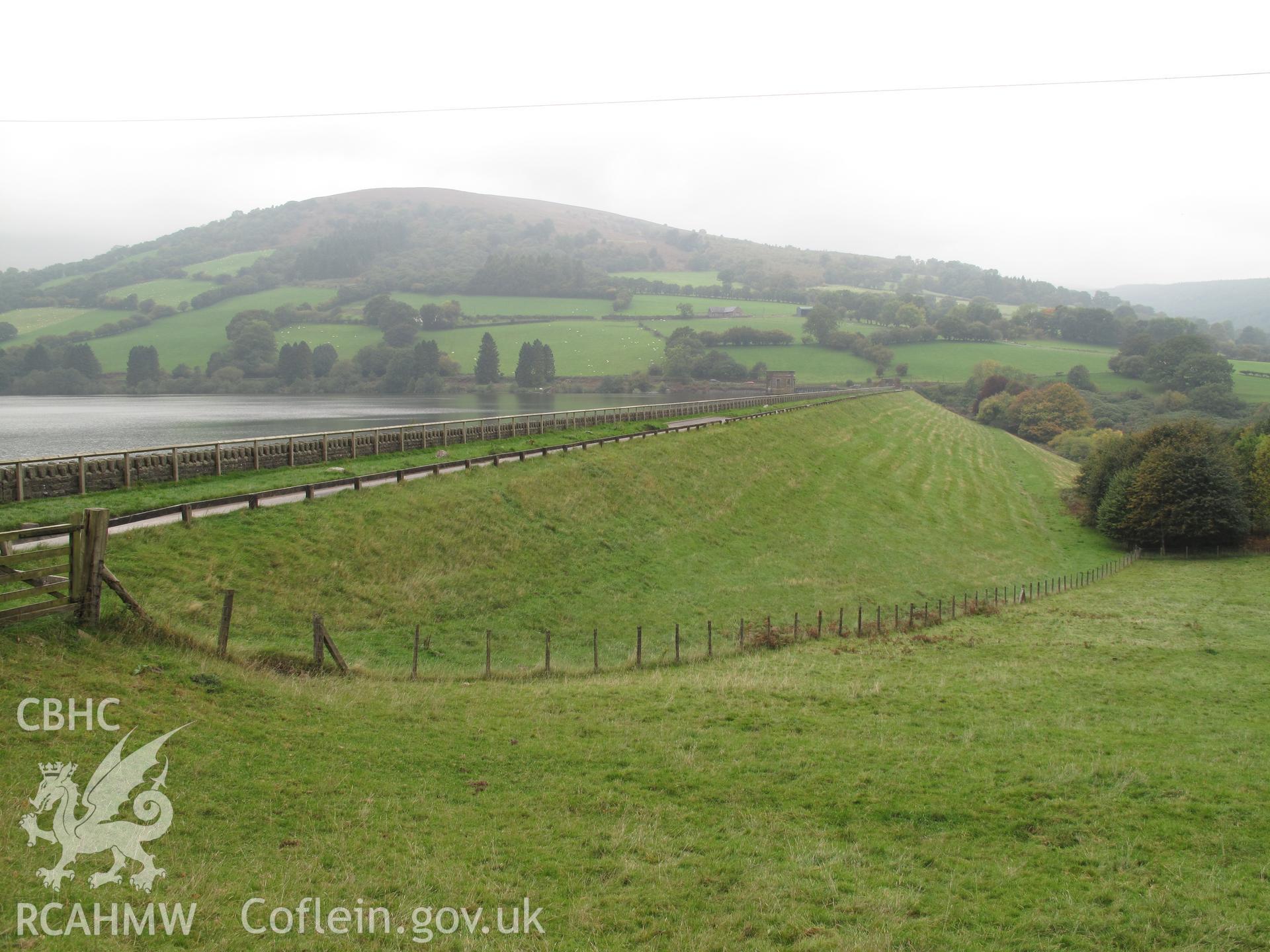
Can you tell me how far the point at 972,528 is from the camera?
5459cm

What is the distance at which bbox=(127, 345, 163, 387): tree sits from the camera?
486 ft

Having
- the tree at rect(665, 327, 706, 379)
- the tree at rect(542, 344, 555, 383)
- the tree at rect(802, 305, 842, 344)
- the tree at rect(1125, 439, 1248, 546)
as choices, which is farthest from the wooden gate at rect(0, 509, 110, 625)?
the tree at rect(802, 305, 842, 344)

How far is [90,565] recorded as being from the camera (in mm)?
12906

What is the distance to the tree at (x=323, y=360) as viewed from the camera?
163125 mm

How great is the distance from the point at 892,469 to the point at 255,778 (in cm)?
6213

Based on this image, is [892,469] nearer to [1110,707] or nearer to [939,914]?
[1110,707]

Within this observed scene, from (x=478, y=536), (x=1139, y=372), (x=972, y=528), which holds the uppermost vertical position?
(x=1139, y=372)

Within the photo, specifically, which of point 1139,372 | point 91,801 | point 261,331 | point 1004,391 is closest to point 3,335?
point 261,331

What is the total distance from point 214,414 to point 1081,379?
5435 inches

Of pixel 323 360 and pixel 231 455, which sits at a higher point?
pixel 323 360

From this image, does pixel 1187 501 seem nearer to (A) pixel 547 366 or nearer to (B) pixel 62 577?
(B) pixel 62 577

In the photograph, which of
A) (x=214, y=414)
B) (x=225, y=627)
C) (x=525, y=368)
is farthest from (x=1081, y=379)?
(x=225, y=627)

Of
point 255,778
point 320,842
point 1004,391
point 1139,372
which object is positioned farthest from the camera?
point 1139,372

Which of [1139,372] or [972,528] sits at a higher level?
[1139,372]
